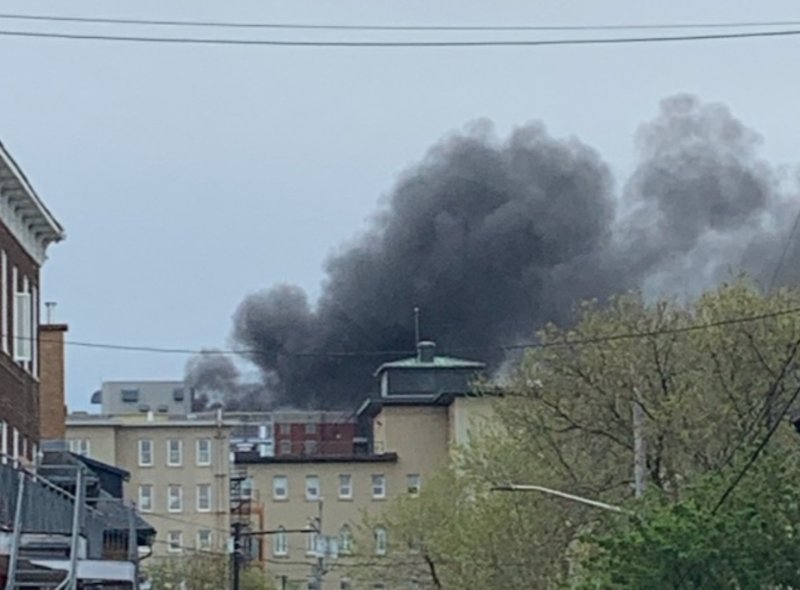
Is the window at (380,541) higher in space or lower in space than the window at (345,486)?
lower

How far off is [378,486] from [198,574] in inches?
1733

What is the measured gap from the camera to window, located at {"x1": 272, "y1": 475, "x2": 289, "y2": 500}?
135625mm

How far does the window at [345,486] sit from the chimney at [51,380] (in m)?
71.9

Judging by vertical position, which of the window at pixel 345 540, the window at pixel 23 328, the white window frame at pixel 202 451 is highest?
the white window frame at pixel 202 451

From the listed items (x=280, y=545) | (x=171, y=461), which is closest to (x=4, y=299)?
(x=280, y=545)

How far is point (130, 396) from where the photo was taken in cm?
17325

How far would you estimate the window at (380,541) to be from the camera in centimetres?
8894

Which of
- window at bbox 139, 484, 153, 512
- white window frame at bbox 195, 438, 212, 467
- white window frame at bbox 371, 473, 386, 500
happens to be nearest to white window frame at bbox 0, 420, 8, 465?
window at bbox 139, 484, 153, 512

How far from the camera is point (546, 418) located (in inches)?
2147

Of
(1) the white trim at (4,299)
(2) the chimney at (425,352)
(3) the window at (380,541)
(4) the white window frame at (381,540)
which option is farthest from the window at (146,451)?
(1) the white trim at (4,299)

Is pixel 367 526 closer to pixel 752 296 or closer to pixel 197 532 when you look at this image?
pixel 752 296

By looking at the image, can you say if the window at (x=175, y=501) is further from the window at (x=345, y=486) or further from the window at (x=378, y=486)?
the window at (x=378, y=486)

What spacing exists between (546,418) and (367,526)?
33439 mm

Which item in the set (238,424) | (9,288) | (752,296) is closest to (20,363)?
(9,288)
